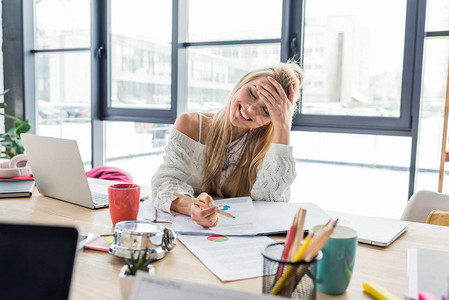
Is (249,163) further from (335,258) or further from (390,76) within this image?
(390,76)

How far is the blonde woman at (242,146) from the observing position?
4.30ft

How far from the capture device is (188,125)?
1525 mm

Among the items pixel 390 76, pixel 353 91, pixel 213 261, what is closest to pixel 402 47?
pixel 390 76

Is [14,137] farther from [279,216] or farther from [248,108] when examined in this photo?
[279,216]

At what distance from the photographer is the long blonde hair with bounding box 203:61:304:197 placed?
4.79 ft

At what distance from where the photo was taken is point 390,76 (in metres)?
2.44

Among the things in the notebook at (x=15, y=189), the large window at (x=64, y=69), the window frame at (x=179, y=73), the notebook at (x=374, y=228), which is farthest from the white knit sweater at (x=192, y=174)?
the large window at (x=64, y=69)

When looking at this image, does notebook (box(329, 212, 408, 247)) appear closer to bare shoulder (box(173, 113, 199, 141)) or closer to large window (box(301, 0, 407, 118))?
bare shoulder (box(173, 113, 199, 141))

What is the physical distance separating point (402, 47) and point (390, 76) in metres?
0.18

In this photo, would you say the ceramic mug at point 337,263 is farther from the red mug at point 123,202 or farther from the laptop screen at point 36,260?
the red mug at point 123,202

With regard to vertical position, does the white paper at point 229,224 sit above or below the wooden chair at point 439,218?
above

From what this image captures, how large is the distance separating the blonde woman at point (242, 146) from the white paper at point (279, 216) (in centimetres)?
12

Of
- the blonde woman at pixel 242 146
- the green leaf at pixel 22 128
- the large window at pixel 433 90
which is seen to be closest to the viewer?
the blonde woman at pixel 242 146

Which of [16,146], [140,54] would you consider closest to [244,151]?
[140,54]
